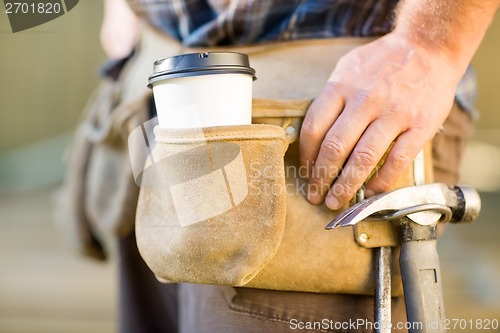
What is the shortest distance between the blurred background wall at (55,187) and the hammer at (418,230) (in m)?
1.68

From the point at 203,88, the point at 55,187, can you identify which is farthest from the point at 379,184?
the point at 55,187

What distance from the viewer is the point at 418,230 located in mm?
690

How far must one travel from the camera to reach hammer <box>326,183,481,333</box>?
2.19 ft

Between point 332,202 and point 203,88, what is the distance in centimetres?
21

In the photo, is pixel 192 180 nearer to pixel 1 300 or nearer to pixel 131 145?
pixel 131 145

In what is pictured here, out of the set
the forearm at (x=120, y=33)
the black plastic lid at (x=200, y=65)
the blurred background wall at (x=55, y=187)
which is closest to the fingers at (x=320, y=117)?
the black plastic lid at (x=200, y=65)

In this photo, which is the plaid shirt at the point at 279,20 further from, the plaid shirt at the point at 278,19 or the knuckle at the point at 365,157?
the knuckle at the point at 365,157

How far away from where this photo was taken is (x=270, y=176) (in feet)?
2.19

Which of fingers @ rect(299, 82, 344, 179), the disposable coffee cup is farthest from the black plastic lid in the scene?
fingers @ rect(299, 82, 344, 179)

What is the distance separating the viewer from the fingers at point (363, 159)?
2.19ft

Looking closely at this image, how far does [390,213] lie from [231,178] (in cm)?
18

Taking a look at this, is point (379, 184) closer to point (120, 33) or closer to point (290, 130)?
point (290, 130)

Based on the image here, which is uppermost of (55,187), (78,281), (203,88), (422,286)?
(203,88)

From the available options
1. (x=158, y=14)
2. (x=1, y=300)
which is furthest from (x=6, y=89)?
(x=158, y=14)
